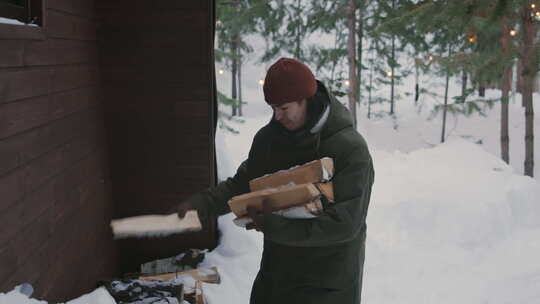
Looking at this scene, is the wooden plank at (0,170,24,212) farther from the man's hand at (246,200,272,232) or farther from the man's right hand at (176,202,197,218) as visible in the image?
the man's hand at (246,200,272,232)

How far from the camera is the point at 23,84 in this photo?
3.17 meters

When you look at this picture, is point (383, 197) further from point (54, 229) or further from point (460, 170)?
point (54, 229)

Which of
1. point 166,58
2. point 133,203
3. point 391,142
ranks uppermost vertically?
point 166,58

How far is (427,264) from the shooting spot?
6.92m

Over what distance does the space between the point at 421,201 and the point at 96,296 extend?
21.9 ft

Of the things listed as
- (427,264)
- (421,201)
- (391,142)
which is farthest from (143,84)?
(391,142)

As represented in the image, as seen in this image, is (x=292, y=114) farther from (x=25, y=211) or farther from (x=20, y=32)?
(x=25, y=211)

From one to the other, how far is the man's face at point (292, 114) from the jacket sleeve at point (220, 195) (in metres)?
0.62

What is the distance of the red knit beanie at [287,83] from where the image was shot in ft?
9.11

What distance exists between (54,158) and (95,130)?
129 cm

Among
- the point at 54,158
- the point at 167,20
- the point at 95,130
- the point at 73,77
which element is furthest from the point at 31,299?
the point at 167,20

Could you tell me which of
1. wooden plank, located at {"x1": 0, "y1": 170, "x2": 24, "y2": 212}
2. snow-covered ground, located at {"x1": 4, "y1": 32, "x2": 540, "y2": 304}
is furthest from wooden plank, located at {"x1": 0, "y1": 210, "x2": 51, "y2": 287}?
snow-covered ground, located at {"x1": 4, "y1": 32, "x2": 540, "y2": 304}

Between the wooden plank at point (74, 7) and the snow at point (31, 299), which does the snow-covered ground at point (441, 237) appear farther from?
the wooden plank at point (74, 7)

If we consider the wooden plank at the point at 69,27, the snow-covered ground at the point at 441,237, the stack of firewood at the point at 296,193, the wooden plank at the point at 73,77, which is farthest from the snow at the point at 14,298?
the snow-covered ground at the point at 441,237
